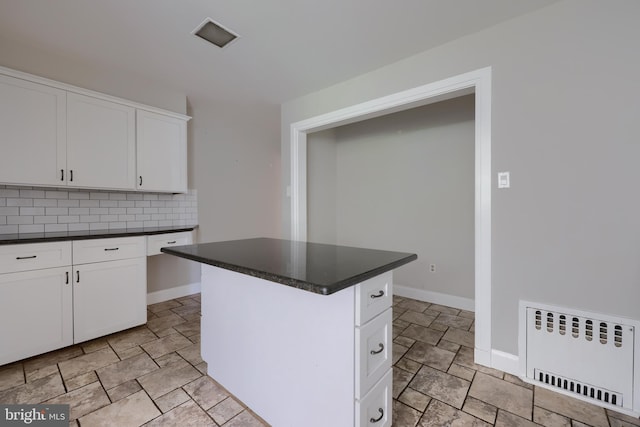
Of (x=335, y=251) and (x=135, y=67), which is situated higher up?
(x=135, y=67)

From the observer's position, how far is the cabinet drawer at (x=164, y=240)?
261 centimetres

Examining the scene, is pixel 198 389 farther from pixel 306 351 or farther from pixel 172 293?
pixel 172 293

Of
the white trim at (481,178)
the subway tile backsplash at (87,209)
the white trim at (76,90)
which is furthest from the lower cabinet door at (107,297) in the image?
the white trim at (481,178)

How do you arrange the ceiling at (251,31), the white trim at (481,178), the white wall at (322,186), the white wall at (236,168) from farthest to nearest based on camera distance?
the white wall at (322,186)
the white wall at (236,168)
the white trim at (481,178)
the ceiling at (251,31)

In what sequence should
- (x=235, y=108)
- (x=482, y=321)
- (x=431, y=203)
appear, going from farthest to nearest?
(x=235, y=108) < (x=431, y=203) < (x=482, y=321)

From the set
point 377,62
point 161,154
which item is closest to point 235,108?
point 161,154

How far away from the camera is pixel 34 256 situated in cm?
198

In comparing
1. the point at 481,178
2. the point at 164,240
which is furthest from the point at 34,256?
the point at 481,178

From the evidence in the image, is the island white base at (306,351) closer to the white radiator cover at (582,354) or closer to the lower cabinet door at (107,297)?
the white radiator cover at (582,354)

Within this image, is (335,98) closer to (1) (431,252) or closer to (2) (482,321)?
(1) (431,252)

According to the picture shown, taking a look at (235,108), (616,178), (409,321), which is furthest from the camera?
(235,108)

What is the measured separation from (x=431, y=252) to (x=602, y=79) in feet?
7.02

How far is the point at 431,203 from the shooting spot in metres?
3.30

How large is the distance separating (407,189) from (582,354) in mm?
2215
